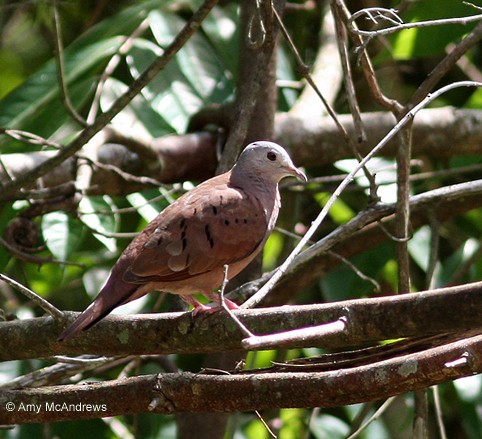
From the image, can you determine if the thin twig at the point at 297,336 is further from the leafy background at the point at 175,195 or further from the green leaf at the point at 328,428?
the green leaf at the point at 328,428

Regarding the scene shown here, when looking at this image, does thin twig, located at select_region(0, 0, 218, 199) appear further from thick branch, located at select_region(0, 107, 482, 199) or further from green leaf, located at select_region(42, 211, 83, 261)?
thick branch, located at select_region(0, 107, 482, 199)

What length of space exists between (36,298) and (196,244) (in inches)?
39.0

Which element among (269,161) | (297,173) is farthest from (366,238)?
(269,161)

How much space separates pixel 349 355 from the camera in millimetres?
2758

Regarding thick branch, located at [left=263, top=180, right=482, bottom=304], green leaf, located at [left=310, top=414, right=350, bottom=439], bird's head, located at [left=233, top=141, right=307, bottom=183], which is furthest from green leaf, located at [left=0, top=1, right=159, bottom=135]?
green leaf, located at [left=310, top=414, right=350, bottom=439]

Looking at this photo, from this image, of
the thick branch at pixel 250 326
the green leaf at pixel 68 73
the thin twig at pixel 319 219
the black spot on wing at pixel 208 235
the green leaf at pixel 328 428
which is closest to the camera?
the thick branch at pixel 250 326

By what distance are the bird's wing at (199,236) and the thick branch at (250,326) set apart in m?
0.46

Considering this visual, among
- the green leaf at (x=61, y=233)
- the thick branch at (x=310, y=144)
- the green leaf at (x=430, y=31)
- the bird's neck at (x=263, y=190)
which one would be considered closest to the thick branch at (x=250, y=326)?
the green leaf at (x=61, y=233)

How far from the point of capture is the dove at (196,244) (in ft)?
11.3

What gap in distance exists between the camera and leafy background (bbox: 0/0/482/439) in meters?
4.40

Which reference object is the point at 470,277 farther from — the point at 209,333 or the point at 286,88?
the point at 209,333

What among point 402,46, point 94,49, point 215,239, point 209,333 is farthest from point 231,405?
point 402,46

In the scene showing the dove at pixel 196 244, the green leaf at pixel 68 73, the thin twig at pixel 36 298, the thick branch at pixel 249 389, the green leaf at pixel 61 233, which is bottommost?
the thick branch at pixel 249 389

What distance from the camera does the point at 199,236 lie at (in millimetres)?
3609
